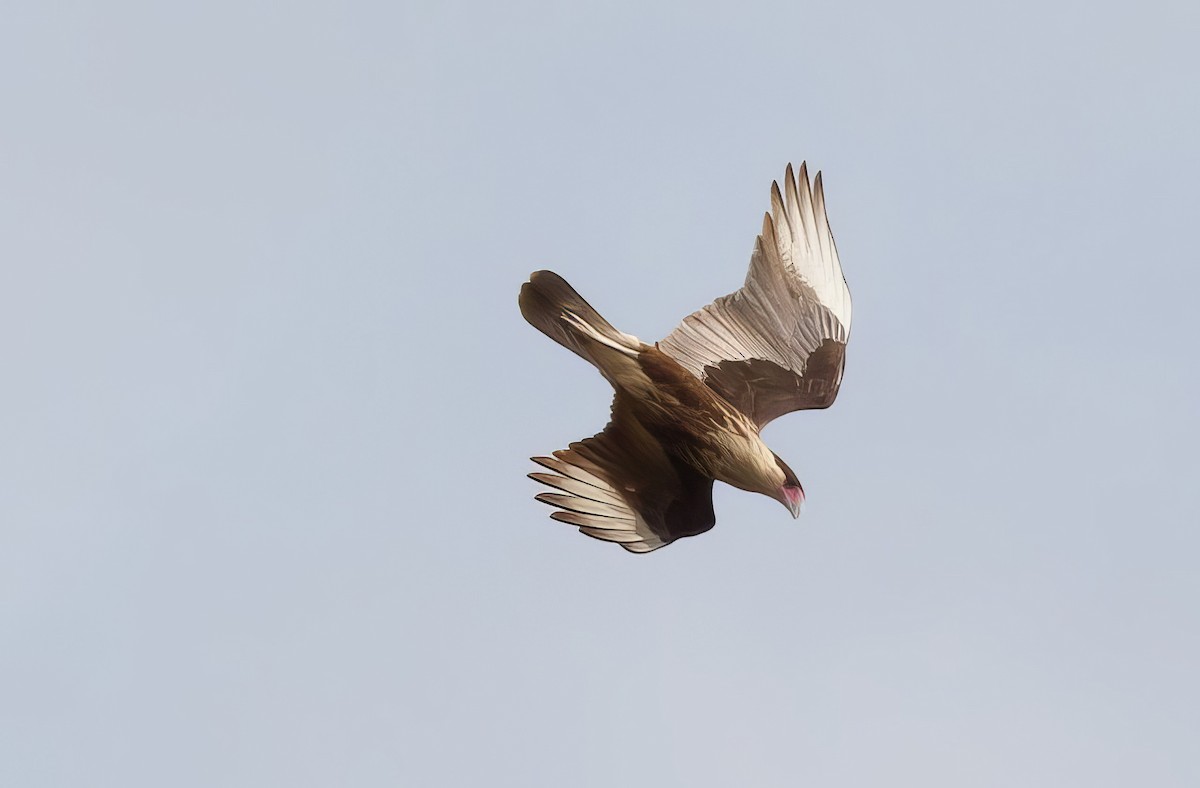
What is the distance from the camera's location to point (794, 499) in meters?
11.6

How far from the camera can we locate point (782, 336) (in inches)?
484

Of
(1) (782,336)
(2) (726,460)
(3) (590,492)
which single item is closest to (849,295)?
(1) (782,336)

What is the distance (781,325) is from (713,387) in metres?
0.70

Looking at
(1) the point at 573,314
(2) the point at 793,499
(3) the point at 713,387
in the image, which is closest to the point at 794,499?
(2) the point at 793,499

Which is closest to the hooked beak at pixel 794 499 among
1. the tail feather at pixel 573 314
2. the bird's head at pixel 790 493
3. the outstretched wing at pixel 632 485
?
the bird's head at pixel 790 493

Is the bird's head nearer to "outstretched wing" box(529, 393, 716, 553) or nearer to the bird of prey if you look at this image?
the bird of prey

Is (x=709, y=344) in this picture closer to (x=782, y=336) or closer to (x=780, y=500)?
(x=782, y=336)

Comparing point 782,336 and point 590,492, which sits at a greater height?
point 782,336

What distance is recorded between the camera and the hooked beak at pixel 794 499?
1158 cm

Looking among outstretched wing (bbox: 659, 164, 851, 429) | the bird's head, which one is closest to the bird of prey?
outstretched wing (bbox: 659, 164, 851, 429)

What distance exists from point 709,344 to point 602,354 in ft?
3.39

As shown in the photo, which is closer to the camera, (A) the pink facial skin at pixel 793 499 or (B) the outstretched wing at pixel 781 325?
(A) the pink facial skin at pixel 793 499

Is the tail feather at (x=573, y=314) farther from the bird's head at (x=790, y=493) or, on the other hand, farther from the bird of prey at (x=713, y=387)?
the bird's head at (x=790, y=493)

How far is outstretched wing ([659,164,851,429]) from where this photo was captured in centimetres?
1220
